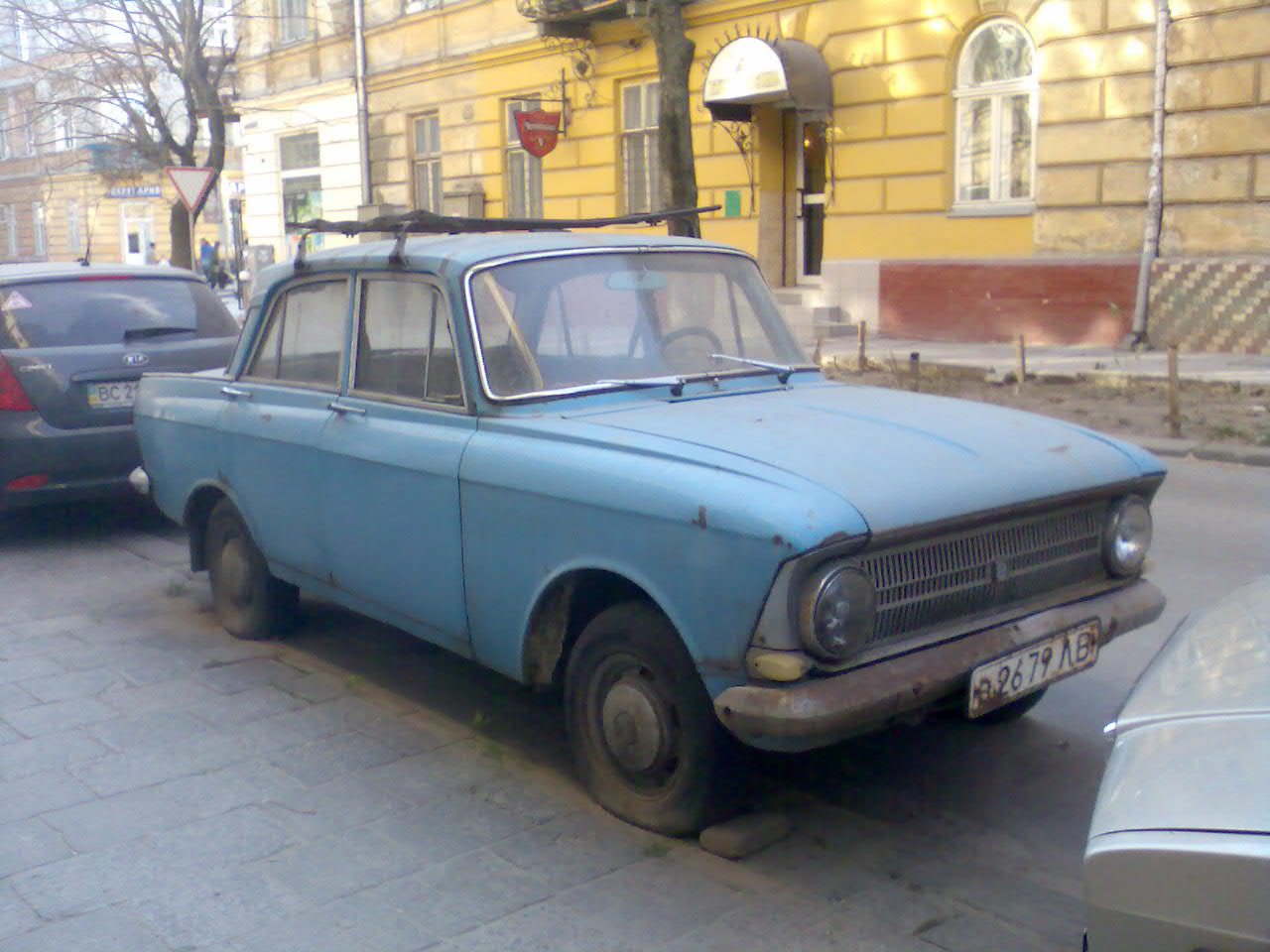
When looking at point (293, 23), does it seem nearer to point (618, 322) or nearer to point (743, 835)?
point (618, 322)

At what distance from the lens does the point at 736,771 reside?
147 inches

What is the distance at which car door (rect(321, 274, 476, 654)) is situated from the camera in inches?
175

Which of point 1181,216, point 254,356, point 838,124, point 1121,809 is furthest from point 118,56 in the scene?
point 1121,809

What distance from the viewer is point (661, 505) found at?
3.59 meters

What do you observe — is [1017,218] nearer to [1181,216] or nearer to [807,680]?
[1181,216]

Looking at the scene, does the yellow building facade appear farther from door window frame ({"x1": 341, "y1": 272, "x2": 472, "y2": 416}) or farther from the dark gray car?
door window frame ({"x1": 341, "y1": 272, "x2": 472, "y2": 416})

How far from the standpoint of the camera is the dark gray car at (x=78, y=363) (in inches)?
296

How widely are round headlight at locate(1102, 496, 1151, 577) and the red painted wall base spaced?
39.9 ft

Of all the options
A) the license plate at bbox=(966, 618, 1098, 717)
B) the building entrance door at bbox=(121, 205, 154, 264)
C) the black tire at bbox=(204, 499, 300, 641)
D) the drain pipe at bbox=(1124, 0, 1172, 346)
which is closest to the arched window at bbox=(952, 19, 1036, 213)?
the drain pipe at bbox=(1124, 0, 1172, 346)

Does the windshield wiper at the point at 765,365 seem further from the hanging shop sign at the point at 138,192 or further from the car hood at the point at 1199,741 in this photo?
the hanging shop sign at the point at 138,192

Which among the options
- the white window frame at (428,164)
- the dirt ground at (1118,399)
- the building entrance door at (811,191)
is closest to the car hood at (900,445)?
the dirt ground at (1118,399)

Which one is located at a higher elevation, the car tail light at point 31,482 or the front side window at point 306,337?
the front side window at point 306,337

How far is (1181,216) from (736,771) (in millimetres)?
13219

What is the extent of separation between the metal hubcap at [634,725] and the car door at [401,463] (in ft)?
2.35
